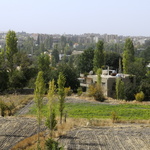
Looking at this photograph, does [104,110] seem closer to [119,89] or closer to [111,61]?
[119,89]

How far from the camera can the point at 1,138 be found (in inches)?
513

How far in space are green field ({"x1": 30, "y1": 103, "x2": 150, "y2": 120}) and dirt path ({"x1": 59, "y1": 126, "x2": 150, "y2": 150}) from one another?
12.7ft

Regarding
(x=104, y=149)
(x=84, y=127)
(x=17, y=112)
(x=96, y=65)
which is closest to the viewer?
(x=104, y=149)

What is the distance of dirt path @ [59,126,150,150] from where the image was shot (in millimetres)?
11523

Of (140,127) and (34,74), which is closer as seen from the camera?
(140,127)

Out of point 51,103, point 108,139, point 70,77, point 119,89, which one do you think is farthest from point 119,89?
point 51,103

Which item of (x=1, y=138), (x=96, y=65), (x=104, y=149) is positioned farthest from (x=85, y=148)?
(x=96, y=65)

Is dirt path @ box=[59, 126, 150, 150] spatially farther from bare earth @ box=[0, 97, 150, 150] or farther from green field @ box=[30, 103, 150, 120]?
green field @ box=[30, 103, 150, 120]

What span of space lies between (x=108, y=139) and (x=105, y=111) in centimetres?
712

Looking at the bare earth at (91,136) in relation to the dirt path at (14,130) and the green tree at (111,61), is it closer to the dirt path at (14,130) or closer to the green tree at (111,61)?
the dirt path at (14,130)

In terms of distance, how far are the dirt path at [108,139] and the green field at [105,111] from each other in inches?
153

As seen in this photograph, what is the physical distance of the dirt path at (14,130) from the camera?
1261 centimetres

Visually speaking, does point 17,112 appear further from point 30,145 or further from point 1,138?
point 30,145

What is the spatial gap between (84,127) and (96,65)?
26.8 m
